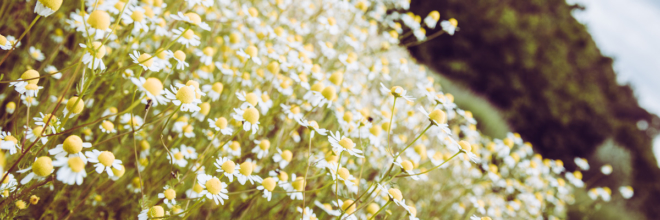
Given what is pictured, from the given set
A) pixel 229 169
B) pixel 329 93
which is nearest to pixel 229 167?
pixel 229 169

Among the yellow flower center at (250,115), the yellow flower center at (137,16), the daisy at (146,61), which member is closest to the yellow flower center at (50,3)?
the daisy at (146,61)

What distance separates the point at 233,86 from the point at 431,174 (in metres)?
2.64

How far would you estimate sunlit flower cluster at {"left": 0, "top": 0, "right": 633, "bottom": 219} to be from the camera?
3.22 ft

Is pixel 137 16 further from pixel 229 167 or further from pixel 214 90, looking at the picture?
pixel 229 167

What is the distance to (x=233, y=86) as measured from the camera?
197 centimetres

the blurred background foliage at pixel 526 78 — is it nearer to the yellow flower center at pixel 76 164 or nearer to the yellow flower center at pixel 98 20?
the yellow flower center at pixel 98 20

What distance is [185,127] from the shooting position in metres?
1.53

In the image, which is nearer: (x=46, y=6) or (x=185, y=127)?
(x=46, y=6)

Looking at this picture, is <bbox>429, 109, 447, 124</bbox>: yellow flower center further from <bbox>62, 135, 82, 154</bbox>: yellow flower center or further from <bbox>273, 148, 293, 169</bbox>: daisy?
<bbox>62, 135, 82, 154</bbox>: yellow flower center

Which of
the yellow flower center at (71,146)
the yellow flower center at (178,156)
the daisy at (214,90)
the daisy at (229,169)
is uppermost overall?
the daisy at (214,90)

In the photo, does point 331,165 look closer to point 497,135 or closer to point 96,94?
point 96,94

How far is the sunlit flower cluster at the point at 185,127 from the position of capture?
0.98 metres

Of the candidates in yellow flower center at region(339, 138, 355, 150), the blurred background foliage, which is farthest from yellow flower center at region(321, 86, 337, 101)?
the blurred background foliage

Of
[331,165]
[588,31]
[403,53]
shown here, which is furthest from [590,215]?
[588,31]
